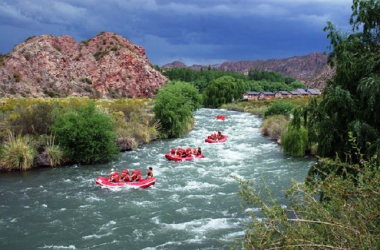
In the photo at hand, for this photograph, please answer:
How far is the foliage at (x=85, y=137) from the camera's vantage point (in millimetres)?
22656

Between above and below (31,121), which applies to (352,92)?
above

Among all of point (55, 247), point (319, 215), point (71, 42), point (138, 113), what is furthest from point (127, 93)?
point (319, 215)

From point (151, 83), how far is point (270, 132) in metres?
73.1

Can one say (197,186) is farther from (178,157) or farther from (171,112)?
(171,112)

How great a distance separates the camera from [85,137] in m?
22.4

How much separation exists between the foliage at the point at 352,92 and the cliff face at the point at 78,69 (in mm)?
61099

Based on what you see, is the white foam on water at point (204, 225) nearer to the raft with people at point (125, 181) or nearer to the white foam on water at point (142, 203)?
the white foam on water at point (142, 203)

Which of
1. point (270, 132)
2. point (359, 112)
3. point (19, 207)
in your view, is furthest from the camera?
point (270, 132)

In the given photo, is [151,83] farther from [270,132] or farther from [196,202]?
[196,202]

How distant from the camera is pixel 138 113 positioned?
35.9m

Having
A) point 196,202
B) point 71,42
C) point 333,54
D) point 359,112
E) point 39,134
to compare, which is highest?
point 71,42

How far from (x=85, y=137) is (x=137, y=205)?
8.71m

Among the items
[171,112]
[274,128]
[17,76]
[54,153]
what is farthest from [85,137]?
[17,76]

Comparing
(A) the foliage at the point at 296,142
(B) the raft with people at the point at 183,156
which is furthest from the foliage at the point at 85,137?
(A) the foliage at the point at 296,142
